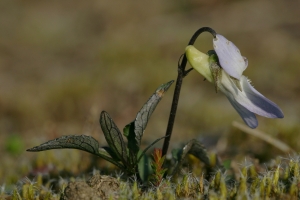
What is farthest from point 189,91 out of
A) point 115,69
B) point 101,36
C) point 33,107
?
point 101,36

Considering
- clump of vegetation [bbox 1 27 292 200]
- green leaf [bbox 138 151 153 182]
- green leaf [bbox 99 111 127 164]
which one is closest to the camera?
Answer: clump of vegetation [bbox 1 27 292 200]

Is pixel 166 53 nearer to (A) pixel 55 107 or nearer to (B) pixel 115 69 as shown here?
(B) pixel 115 69

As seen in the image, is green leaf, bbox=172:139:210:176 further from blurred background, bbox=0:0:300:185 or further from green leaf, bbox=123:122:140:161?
blurred background, bbox=0:0:300:185

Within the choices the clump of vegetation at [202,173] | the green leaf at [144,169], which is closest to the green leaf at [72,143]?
the clump of vegetation at [202,173]

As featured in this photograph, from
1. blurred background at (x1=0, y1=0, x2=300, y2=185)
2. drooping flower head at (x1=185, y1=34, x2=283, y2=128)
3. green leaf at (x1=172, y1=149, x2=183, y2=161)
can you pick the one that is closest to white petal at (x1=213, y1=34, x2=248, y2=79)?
drooping flower head at (x1=185, y1=34, x2=283, y2=128)

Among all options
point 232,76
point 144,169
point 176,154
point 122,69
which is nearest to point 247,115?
point 232,76

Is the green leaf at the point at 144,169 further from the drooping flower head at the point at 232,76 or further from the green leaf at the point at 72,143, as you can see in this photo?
the drooping flower head at the point at 232,76

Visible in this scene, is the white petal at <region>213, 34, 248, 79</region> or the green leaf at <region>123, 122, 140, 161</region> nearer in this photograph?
the white petal at <region>213, 34, 248, 79</region>

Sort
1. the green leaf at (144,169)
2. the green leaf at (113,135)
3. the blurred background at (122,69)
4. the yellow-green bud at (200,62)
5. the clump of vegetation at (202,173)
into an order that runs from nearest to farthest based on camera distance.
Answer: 1. the clump of vegetation at (202,173)
2. the yellow-green bud at (200,62)
3. the green leaf at (113,135)
4. the green leaf at (144,169)
5. the blurred background at (122,69)
